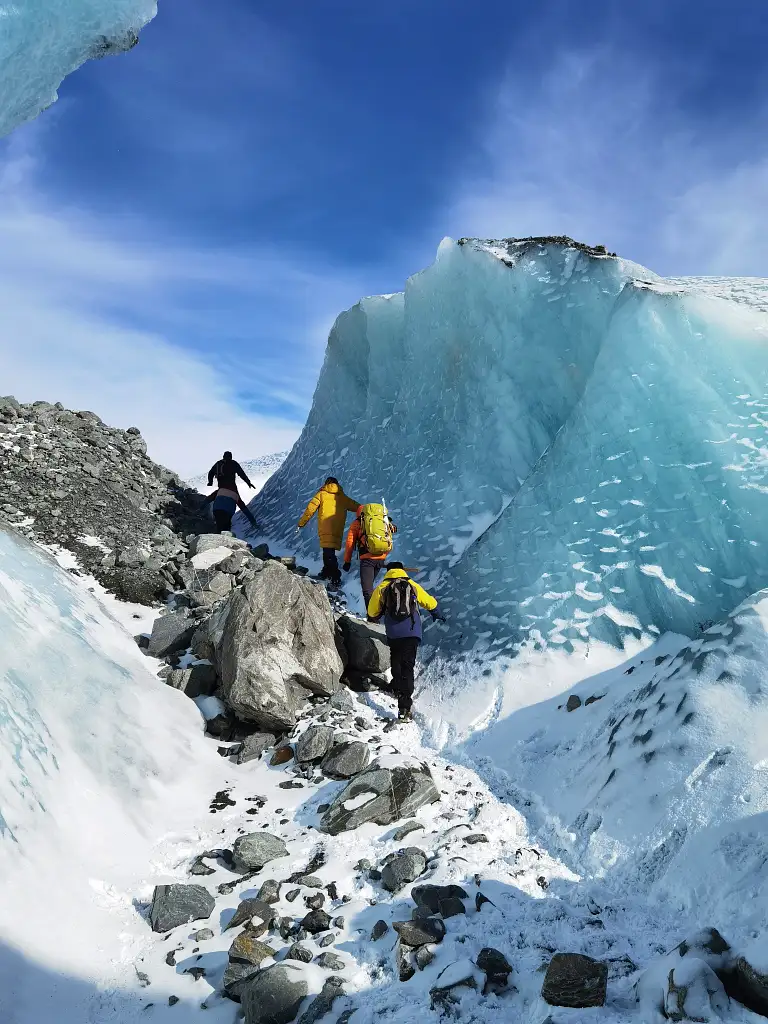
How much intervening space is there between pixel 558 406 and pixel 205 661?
6618 millimetres

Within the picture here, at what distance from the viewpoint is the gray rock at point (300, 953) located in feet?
12.9

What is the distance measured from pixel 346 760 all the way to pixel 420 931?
2.73 m

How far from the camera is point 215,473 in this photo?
47.0 feet

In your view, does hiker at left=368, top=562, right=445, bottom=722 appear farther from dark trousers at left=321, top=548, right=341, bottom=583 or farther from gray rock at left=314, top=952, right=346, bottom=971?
gray rock at left=314, top=952, right=346, bottom=971

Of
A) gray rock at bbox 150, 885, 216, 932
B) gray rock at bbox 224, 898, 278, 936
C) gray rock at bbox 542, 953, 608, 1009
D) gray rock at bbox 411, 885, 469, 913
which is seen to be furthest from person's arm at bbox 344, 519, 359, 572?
gray rock at bbox 542, 953, 608, 1009

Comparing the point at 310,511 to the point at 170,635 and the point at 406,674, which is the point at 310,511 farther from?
the point at 406,674

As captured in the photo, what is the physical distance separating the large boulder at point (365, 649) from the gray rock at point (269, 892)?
395 centimetres

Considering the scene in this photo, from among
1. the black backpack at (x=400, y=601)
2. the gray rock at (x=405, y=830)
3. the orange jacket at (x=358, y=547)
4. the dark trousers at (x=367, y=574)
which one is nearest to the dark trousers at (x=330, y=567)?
the orange jacket at (x=358, y=547)

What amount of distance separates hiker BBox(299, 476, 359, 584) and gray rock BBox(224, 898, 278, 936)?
7.36 metres

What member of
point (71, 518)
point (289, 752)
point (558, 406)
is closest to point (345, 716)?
point (289, 752)

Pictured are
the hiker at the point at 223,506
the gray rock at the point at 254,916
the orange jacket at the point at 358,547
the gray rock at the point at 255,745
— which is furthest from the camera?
the hiker at the point at 223,506

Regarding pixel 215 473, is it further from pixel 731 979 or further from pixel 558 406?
pixel 731 979

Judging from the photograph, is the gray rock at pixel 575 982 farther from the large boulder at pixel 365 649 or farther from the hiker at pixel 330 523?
the hiker at pixel 330 523

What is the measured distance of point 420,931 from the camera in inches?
154
